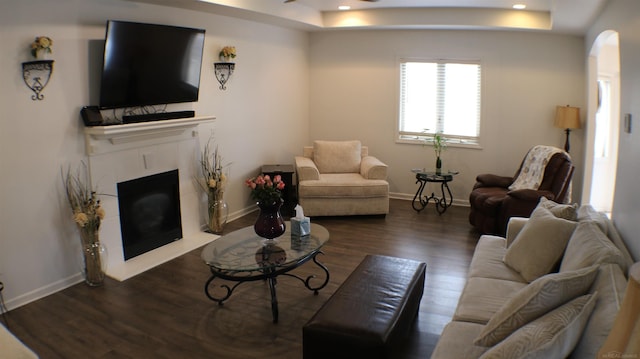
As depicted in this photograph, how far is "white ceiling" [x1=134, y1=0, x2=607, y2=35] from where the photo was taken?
5.25 m

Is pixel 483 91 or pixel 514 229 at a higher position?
pixel 483 91

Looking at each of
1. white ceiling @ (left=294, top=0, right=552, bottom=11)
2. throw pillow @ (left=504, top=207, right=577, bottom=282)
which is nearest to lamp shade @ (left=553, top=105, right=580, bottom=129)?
white ceiling @ (left=294, top=0, right=552, bottom=11)

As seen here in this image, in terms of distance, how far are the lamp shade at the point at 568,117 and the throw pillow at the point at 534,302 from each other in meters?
4.44

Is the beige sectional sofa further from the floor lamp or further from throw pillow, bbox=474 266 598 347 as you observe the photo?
the floor lamp

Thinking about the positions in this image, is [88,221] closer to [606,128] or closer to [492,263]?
[492,263]

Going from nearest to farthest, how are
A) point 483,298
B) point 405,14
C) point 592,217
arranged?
point 483,298, point 592,217, point 405,14

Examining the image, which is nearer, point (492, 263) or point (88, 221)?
point (492, 263)

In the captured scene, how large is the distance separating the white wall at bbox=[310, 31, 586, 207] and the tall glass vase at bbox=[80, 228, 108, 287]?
424 centimetres

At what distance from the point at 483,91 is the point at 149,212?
178 inches

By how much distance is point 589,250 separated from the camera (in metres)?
2.72

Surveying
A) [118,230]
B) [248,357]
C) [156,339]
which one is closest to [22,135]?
[118,230]

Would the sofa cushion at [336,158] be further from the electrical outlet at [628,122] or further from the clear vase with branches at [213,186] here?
the electrical outlet at [628,122]

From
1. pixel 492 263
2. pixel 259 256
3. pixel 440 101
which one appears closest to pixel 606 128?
pixel 440 101

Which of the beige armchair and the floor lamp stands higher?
the floor lamp
